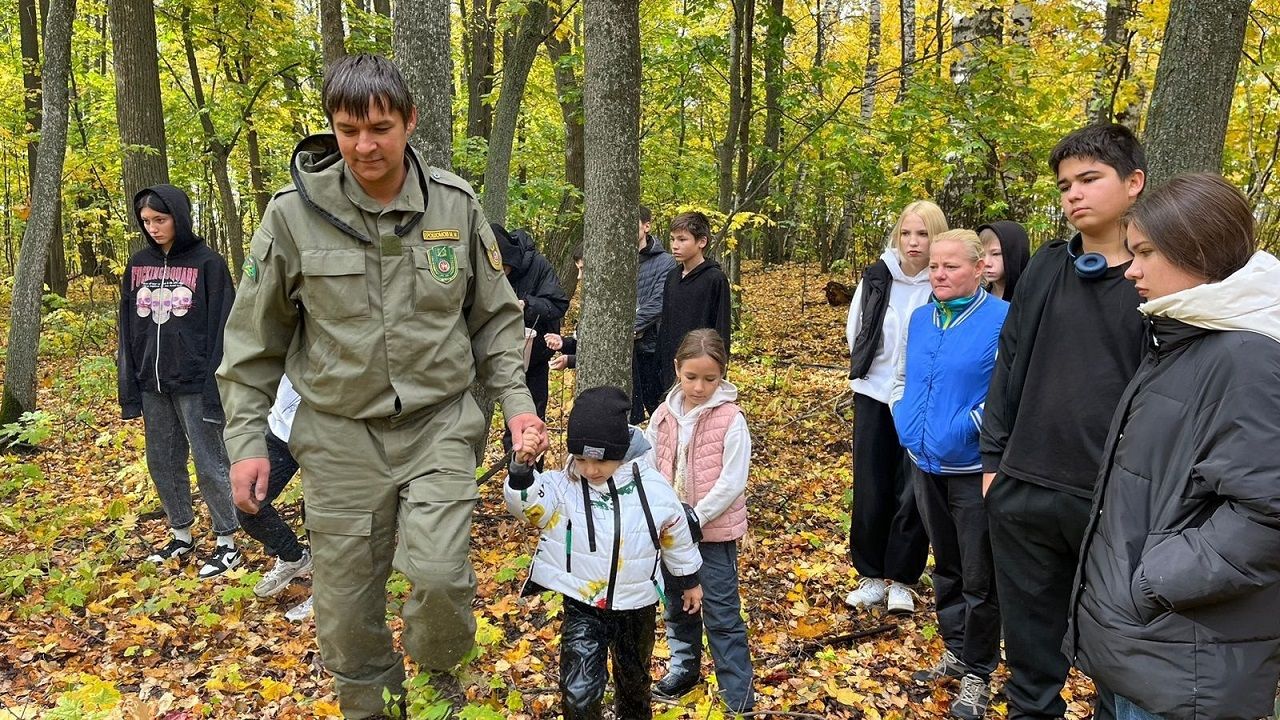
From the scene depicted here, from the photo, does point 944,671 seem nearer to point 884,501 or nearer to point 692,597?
point 884,501

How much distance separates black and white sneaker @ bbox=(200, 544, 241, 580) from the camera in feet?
16.0

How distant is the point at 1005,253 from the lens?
12.8ft

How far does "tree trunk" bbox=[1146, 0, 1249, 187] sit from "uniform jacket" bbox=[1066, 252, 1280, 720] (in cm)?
235

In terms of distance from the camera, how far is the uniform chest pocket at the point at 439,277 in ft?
8.75

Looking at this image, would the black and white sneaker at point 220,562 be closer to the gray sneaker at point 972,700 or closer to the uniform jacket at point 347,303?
the uniform jacket at point 347,303

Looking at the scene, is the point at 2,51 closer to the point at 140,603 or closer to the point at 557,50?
the point at 557,50

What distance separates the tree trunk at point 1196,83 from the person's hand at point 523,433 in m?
3.52

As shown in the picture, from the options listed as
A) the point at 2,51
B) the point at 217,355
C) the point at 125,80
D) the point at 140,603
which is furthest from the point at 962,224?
the point at 2,51

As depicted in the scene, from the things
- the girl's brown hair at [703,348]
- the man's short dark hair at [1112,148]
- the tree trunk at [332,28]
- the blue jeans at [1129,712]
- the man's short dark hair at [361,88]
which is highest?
the tree trunk at [332,28]

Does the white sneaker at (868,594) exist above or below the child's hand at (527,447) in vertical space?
below

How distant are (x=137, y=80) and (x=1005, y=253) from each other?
8.30m

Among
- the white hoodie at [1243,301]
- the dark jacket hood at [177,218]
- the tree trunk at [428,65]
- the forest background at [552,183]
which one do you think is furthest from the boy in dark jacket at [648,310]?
the white hoodie at [1243,301]

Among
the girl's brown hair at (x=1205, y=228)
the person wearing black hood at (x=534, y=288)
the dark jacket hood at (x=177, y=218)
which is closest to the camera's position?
the girl's brown hair at (x=1205, y=228)

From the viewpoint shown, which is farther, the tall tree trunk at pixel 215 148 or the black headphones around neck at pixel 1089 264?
the tall tree trunk at pixel 215 148
